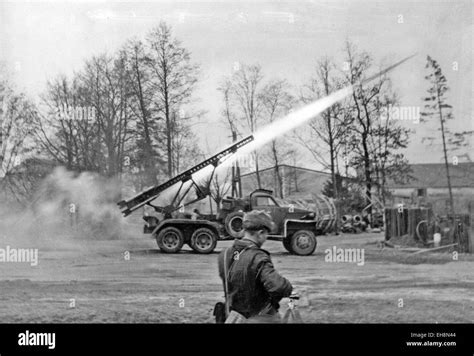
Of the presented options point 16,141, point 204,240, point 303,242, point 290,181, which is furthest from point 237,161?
point 16,141

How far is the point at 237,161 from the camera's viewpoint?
5801 millimetres

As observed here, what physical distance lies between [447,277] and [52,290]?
3.38 m

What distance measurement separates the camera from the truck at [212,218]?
5812mm

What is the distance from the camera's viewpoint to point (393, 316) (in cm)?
576

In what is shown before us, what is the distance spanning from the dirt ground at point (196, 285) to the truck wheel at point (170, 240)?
0.28 feet

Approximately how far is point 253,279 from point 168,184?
1.44 metres

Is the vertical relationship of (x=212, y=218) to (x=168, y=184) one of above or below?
below

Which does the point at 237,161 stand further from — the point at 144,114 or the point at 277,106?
the point at 144,114

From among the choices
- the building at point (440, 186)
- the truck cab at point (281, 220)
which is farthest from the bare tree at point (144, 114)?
the building at point (440, 186)

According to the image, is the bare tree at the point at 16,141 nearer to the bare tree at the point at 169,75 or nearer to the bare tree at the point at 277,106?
the bare tree at the point at 169,75

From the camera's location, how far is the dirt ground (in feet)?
18.9
